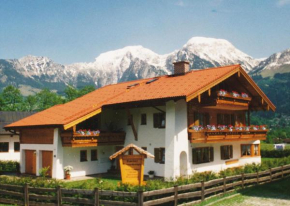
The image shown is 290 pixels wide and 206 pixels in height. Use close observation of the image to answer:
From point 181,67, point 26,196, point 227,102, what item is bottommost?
point 26,196

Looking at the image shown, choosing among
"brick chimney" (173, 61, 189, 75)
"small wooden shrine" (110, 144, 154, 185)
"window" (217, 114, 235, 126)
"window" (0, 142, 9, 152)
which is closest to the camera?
"small wooden shrine" (110, 144, 154, 185)

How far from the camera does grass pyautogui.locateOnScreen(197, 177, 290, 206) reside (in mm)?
16078

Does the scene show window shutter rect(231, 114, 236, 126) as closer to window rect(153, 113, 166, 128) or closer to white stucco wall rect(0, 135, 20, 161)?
window rect(153, 113, 166, 128)

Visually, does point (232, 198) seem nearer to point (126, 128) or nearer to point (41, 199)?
point (41, 199)

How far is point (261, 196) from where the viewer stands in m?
17.6

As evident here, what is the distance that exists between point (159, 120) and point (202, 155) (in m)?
4.26

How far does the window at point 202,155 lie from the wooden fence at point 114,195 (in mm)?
6400

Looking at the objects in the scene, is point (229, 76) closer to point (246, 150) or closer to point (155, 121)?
point (155, 121)

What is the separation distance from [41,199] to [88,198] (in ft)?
7.80

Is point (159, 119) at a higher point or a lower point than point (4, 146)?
higher

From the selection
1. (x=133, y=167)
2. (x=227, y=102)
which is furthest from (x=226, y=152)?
(x=133, y=167)

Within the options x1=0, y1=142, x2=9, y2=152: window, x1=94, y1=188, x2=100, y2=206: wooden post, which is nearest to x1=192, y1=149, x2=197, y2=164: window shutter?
x1=94, y1=188, x2=100, y2=206: wooden post

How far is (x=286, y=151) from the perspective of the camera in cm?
4391

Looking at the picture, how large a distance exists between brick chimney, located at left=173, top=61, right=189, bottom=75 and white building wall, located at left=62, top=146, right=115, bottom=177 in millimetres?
8675
